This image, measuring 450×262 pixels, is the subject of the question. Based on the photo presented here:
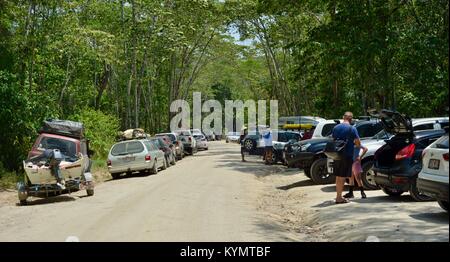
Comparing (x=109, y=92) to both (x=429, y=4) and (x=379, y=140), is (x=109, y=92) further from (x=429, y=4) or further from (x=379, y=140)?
(x=379, y=140)

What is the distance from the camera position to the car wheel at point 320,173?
17266 millimetres

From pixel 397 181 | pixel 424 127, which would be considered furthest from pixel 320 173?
pixel 397 181

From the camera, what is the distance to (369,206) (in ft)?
40.4

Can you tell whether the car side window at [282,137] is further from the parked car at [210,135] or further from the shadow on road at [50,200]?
the parked car at [210,135]

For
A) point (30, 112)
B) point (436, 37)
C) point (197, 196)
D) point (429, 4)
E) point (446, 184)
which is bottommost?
point (197, 196)

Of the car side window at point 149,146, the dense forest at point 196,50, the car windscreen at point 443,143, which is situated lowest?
the car side window at point 149,146

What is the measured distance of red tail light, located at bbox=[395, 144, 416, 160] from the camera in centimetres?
1213

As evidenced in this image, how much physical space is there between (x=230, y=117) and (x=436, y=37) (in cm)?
8548

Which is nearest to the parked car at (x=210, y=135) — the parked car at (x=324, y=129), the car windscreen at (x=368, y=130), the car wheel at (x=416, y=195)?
the parked car at (x=324, y=129)

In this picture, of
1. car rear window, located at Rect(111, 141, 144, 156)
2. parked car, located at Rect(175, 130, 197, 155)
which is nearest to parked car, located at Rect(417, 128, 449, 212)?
car rear window, located at Rect(111, 141, 144, 156)

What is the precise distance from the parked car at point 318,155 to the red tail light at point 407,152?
4.96 metres

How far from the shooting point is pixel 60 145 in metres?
16.9
